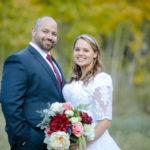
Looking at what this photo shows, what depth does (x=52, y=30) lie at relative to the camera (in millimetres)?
3301

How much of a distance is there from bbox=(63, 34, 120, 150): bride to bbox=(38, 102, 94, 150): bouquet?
0.26 metres

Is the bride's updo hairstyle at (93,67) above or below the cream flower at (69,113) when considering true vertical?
above

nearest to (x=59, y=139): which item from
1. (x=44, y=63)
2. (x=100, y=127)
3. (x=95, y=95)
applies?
(x=100, y=127)

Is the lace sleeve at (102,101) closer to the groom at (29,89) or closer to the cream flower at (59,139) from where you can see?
the groom at (29,89)

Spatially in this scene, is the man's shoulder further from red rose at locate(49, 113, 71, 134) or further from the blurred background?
the blurred background

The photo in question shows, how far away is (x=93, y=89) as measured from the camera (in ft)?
10.0

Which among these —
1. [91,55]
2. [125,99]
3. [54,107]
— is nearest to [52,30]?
[91,55]

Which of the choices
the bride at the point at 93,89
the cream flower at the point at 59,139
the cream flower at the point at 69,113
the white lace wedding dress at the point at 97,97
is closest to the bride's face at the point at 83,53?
the bride at the point at 93,89

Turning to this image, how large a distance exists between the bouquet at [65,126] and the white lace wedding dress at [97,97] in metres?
0.41

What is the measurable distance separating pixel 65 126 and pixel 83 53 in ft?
4.09

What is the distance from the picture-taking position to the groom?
2768 mm

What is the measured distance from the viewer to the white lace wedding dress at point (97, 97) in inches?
117

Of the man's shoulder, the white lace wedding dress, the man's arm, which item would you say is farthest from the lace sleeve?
the man's shoulder

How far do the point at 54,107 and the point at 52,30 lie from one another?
49.8 inches
